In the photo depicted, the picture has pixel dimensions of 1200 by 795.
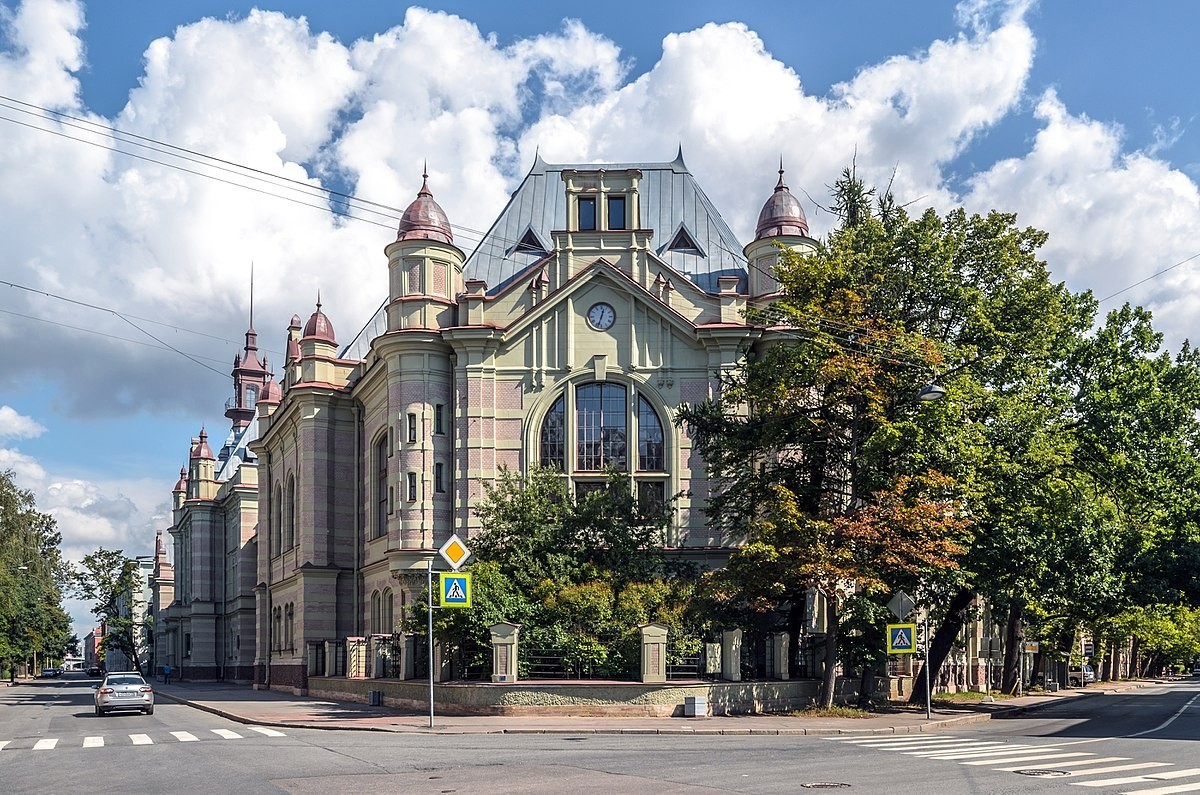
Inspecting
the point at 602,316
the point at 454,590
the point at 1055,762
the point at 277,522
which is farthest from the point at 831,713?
the point at 277,522

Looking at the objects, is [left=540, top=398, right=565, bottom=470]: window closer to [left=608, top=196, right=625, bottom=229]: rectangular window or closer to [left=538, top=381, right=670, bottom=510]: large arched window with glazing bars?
[left=538, top=381, right=670, bottom=510]: large arched window with glazing bars

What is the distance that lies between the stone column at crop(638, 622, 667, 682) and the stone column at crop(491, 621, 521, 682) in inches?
131

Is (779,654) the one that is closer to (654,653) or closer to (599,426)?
(654,653)

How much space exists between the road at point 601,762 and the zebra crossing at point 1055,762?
27mm

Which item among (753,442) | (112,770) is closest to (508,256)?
(753,442)

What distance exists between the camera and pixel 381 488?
4962 cm

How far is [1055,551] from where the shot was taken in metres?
33.1

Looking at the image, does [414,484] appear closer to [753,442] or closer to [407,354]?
[407,354]

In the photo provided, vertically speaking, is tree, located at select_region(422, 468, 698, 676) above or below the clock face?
below

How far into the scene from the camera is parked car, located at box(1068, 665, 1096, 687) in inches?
2756

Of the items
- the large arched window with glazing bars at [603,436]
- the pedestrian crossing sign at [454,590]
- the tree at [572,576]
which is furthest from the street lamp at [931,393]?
the large arched window with glazing bars at [603,436]

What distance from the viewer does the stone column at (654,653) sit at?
99.0 ft

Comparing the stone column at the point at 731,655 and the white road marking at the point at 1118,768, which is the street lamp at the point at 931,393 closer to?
the stone column at the point at 731,655

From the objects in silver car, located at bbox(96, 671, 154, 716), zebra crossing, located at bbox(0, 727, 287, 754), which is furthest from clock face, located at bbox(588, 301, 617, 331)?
zebra crossing, located at bbox(0, 727, 287, 754)
